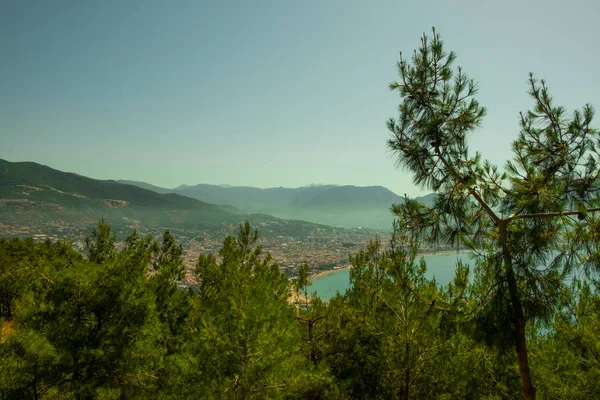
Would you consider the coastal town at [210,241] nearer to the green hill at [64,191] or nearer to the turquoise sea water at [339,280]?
the turquoise sea water at [339,280]

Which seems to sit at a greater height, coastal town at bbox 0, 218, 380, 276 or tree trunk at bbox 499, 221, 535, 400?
tree trunk at bbox 499, 221, 535, 400

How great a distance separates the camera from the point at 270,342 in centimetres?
398

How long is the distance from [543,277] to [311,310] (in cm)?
491

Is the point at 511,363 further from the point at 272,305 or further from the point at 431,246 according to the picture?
the point at 272,305

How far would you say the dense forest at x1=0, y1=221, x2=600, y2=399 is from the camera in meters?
3.90

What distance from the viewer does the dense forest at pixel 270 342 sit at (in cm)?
390

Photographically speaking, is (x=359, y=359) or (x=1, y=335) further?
(x=359, y=359)

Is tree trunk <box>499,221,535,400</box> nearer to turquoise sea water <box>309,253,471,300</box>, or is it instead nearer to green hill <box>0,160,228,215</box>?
turquoise sea water <box>309,253,471,300</box>

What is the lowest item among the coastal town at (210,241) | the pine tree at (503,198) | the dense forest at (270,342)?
the coastal town at (210,241)

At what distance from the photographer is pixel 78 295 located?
4.89 meters

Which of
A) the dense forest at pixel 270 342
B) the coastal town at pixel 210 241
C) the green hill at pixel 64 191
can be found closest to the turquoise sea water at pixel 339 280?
the coastal town at pixel 210 241

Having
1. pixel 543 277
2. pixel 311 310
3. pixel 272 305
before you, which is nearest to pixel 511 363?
pixel 543 277

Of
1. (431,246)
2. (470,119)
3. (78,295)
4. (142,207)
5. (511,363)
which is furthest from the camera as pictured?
(142,207)

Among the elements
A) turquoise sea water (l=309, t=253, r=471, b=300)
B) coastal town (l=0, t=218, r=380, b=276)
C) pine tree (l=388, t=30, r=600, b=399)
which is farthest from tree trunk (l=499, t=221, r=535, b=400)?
coastal town (l=0, t=218, r=380, b=276)
